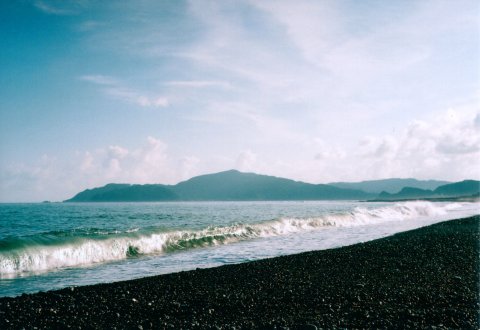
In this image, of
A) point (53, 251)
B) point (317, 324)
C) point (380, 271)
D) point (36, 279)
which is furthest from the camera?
point (53, 251)

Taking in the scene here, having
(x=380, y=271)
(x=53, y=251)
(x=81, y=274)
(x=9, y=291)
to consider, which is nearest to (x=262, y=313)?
(x=380, y=271)

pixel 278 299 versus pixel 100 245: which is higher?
pixel 100 245

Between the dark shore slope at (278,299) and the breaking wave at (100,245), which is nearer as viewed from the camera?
the dark shore slope at (278,299)

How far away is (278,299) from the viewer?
9.63 meters

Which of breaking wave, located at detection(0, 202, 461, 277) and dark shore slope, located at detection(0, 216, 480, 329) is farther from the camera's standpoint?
breaking wave, located at detection(0, 202, 461, 277)

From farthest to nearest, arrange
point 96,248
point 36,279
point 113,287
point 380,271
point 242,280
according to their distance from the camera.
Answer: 1. point 96,248
2. point 36,279
3. point 380,271
4. point 242,280
5. point 113,287

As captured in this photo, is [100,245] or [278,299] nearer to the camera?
[278,299]

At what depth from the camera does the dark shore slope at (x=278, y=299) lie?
7.94 metres

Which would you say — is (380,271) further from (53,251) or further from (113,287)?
(53,251)

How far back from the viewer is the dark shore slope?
7.94 m

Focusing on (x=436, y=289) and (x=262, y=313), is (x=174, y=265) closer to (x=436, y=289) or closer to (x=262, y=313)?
(x=262, y=313)

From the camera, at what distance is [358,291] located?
1019 cm

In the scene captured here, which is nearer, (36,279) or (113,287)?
(113,287)

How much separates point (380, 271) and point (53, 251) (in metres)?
15.5
